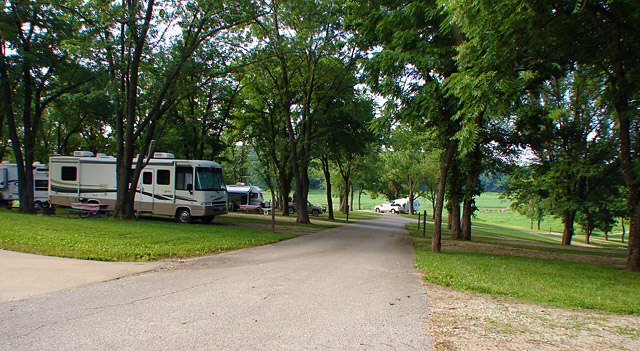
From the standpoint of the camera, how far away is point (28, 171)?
20000 millimetres

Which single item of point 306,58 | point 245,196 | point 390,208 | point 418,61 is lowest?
point 390,208

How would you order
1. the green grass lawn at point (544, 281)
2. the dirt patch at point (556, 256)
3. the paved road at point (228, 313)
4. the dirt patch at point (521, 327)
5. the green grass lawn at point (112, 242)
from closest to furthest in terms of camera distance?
the paved road at point (228, 313) → the dirt patch at point (521, 327) → the green grass lawn at point (544, 281) → the green grass lawn at point (112, 242) → the dirt patch at point (556, 256)

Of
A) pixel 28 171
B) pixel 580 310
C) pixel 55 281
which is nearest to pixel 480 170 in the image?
pixel 580 310

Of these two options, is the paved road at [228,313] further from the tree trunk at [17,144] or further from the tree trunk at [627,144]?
the tree trunk at [17,144]

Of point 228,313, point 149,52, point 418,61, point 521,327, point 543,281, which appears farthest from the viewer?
point 149,52

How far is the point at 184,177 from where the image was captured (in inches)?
722

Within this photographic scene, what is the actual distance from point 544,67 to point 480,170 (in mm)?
7073

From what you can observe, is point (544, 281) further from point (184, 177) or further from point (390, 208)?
point (390, 208)

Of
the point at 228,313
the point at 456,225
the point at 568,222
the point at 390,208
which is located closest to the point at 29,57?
the point at 228,313

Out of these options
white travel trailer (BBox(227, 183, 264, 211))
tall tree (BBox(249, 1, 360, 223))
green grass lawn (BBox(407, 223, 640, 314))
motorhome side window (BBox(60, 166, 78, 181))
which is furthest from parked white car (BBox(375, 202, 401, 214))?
green grass lawn (BBox(407, 223, 640, 314))

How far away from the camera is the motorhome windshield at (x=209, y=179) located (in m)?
18.1

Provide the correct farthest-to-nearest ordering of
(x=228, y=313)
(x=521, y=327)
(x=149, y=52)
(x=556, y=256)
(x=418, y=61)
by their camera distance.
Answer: (x=149, y=52)
(x=556, y=256)
(x=418, y=61)
(x=228, y=313)
(x=521, y=327)

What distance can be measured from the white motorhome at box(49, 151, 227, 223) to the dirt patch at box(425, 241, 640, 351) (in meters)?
14.6

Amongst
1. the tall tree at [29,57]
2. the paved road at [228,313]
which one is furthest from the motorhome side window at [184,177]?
the paved road at [228,313]
